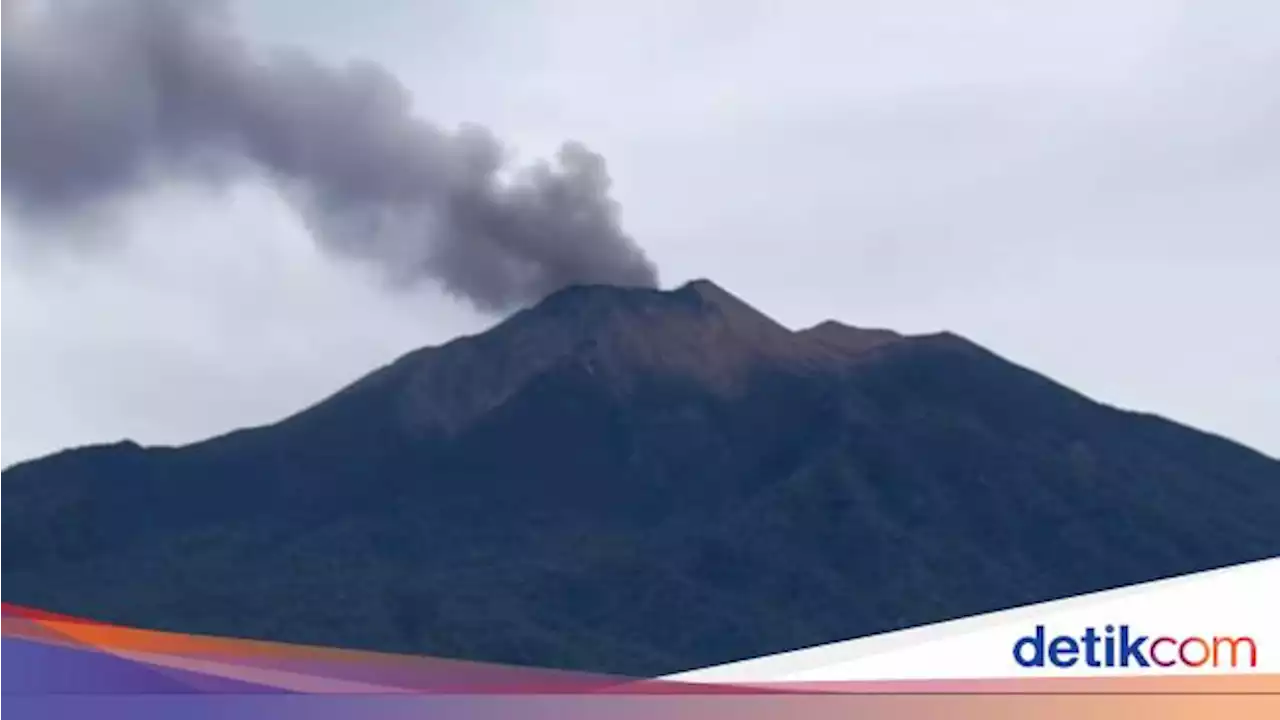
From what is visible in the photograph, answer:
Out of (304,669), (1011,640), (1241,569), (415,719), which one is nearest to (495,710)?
(415,719)

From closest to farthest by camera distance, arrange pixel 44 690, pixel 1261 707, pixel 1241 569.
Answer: pixel 1261 707, pixel 44 690, pixel 1241 569

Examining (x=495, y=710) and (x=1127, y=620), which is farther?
(x=1127, y=620)

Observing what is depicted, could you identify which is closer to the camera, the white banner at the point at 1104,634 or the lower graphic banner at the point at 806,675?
the lower graphic banner at the point at 806,675

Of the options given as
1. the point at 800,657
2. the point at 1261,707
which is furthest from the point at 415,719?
the point at 1261,707

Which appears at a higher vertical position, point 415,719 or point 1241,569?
point 1241,569

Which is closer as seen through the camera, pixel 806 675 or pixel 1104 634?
pixel 1104 634

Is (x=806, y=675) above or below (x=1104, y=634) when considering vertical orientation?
below

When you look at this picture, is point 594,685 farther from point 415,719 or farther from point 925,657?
point 925,657

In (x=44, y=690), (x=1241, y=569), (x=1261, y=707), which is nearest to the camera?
(x=1261, y=707)

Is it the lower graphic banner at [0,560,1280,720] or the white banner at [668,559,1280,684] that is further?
the white banner at [668,559,1280,684]
